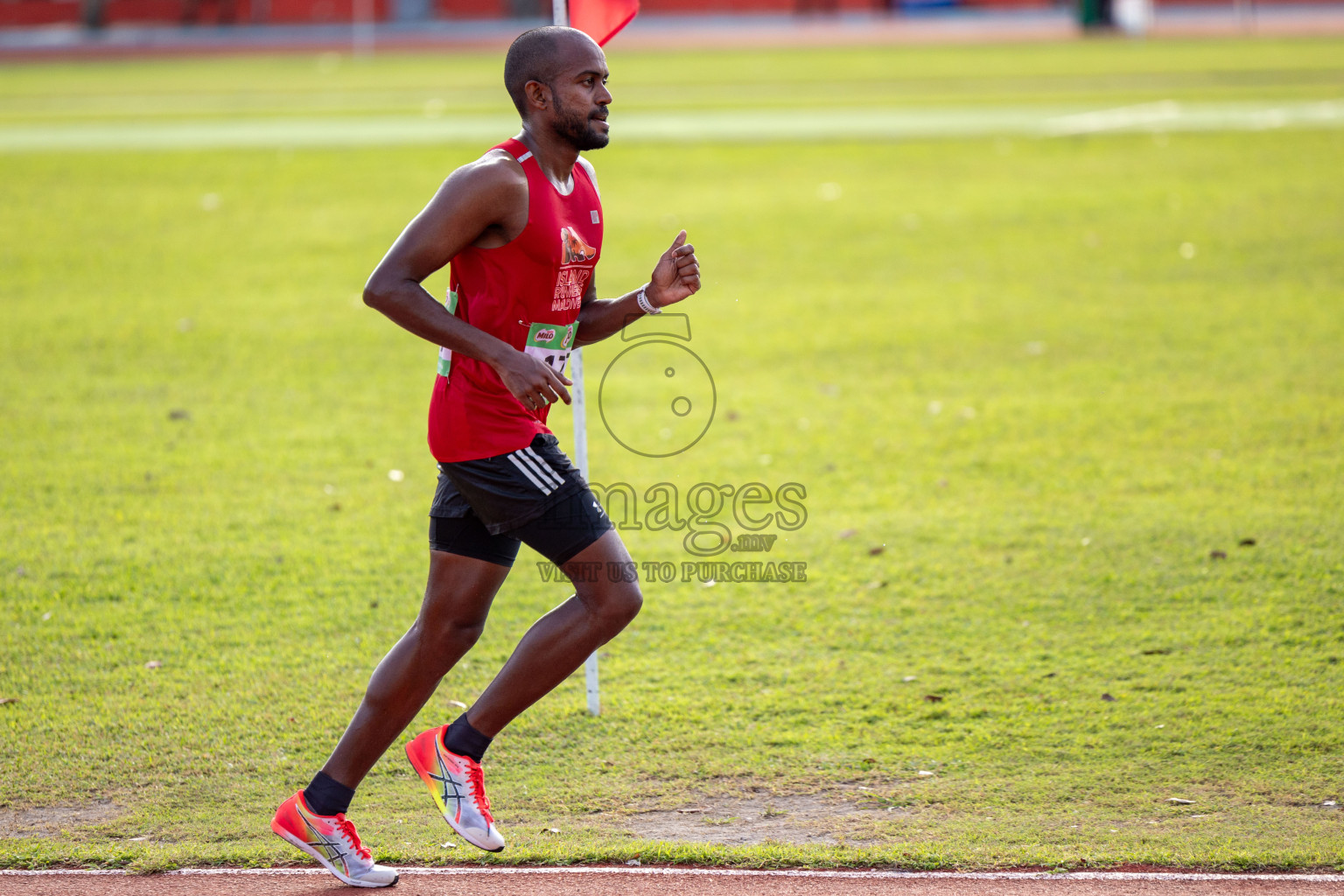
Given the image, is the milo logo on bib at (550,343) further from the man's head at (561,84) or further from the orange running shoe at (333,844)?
the orange running shoe at (333,844)

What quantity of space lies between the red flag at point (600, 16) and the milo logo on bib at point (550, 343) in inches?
52.2

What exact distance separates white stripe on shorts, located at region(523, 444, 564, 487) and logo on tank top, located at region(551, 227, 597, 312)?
0.42 m

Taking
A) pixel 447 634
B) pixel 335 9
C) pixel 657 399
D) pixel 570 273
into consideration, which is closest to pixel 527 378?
pixel 570 273

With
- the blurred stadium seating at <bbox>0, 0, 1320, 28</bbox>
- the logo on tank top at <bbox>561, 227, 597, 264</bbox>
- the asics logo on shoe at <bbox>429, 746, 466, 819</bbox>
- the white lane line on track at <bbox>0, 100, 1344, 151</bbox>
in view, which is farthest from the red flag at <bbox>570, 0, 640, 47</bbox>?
the blurred stadium seating at <bbox>0, 0, 1320, 28</bbox>

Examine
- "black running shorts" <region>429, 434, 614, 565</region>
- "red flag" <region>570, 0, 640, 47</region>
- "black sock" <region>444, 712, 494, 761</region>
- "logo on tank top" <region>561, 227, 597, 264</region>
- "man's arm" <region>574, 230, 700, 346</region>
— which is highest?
"red flag" <region>570, 0, 640, 47</region>

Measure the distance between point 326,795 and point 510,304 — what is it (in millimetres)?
1512

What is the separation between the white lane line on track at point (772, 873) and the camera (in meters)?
3.97

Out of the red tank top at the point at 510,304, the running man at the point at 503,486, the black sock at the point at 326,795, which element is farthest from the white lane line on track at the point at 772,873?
the red tank top at the point at 510,304

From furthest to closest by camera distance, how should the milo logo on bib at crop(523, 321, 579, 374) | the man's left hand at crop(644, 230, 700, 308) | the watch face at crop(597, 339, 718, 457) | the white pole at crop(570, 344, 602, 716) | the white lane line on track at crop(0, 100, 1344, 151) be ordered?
the white lane line on track at crop(0, 100, 1344, 151), the watch face at crop(597, 339, 718, 457), the white pole at crop(570, 344, 602, 716), the man's left hand at crop(644, 230, 700, 308), the milo logo on bib at crop(523, 321, 579, 374)

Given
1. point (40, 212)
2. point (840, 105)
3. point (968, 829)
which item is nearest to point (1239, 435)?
point (968, 829)

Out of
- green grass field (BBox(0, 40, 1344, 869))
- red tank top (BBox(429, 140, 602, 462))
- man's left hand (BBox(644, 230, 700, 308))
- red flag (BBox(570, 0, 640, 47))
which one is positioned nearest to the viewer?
red tank top (BBox(429, 140, 602, 462))

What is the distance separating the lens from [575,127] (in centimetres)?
389

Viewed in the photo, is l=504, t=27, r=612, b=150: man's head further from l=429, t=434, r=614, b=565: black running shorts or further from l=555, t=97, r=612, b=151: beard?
l=429, t=434, r=614, b=565: black running shorts

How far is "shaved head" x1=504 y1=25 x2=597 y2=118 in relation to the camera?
3900 mm
